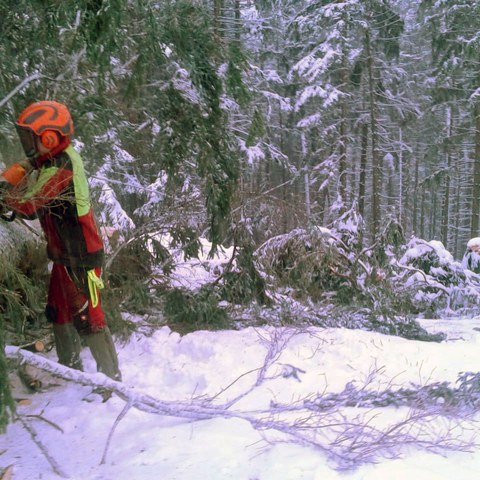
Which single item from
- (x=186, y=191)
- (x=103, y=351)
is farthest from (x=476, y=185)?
(x=103, y=351)

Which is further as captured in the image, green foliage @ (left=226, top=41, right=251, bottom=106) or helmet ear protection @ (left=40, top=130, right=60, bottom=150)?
green foliage @ (left=226, top=41, right=251, bottom=106)

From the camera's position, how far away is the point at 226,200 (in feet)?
15.1

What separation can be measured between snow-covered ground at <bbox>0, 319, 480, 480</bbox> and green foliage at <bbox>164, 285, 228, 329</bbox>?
1.37 feet

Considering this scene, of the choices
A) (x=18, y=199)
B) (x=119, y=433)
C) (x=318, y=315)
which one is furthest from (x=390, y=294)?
(x=18, y=199)

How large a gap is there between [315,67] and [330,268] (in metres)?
10.7

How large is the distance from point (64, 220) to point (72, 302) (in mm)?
620

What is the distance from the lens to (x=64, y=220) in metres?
3.29

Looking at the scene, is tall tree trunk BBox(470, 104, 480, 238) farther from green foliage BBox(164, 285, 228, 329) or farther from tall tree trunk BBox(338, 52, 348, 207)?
green foliage BBox(164, 285, 228, 329)

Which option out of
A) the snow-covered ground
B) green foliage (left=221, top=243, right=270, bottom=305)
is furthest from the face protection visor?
green foliage (left=221, top=243, right=270, bottom=305)

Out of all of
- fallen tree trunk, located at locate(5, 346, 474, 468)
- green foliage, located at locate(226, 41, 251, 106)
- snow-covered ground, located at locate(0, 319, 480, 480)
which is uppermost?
green foliage, located at locate(226, 41, 251, 106)

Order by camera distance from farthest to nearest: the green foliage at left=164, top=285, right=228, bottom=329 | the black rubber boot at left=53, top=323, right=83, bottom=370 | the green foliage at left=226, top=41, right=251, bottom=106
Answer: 1. the green foliage at left=164, top=285, right=228, bottom=329
2. the green foliage at left=226, top=41, right=251, bottom=106
3. the black rubber boot at left=53, top=323, right=83, bottom=370

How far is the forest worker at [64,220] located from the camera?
3020mm

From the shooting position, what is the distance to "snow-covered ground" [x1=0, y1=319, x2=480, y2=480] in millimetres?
2396

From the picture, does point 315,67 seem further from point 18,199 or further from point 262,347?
point 18,199
